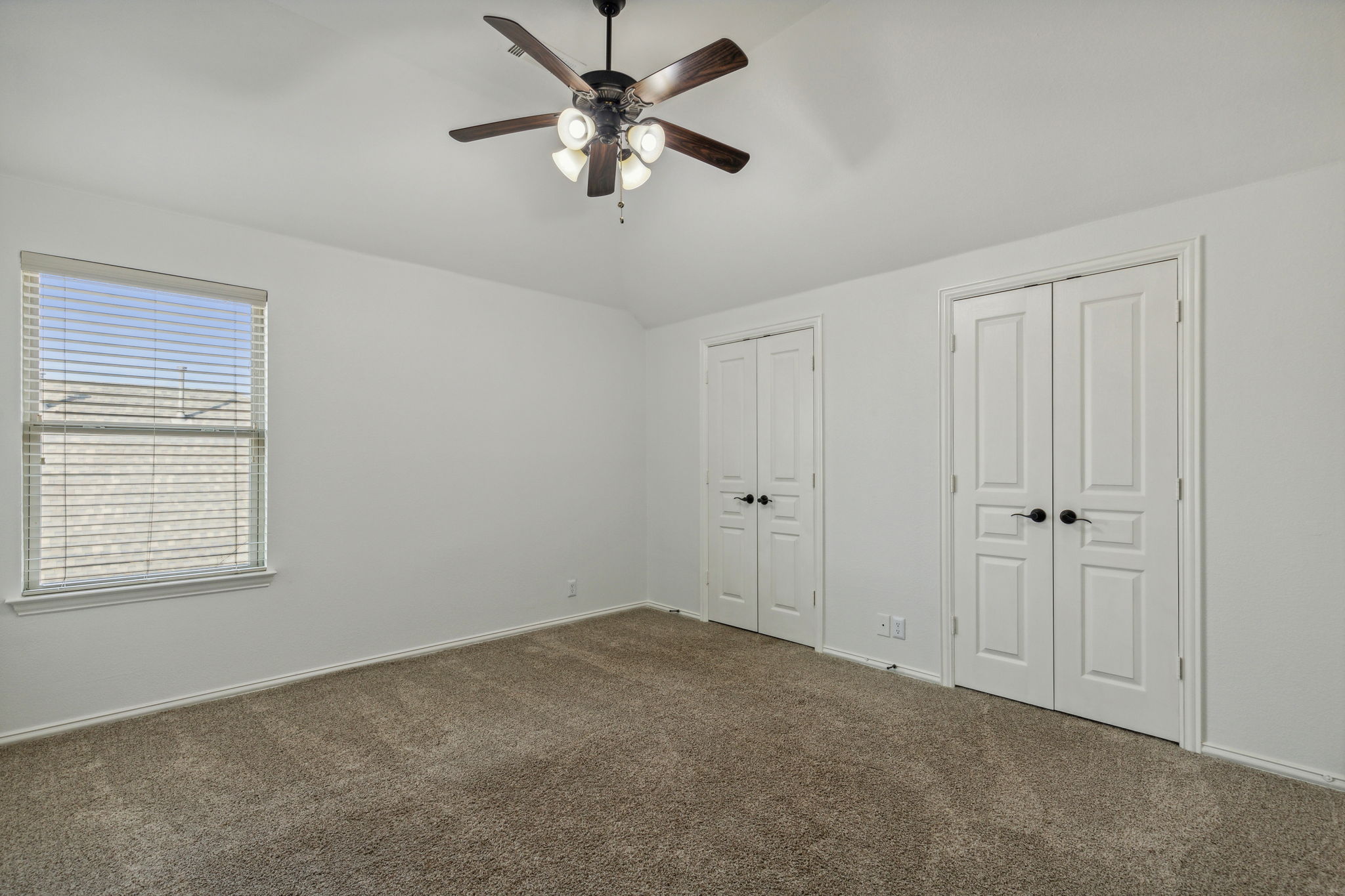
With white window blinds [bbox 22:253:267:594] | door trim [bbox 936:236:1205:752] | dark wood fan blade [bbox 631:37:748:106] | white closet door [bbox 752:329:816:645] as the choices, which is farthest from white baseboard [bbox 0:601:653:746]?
door trim [bbox 936:236:1205:752]

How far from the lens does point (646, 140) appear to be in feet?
7.75

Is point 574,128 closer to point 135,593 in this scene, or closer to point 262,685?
point 135,593

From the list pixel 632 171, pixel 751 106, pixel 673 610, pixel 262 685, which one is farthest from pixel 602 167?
pixel 673 610

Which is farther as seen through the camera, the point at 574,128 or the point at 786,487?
the point at 786,487

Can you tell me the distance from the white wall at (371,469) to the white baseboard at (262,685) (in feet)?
0.11

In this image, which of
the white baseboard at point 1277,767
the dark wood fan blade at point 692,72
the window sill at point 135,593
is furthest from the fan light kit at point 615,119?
the white baseboard at point 1277,767

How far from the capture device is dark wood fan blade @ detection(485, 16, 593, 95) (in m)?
1.89

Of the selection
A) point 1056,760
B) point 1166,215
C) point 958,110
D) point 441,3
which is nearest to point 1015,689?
point 1056,760

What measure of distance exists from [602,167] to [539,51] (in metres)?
0.62

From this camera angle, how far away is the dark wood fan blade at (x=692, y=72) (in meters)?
1.99

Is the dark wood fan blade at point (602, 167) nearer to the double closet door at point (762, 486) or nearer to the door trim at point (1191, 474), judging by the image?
the double closet door at point (762, 486)

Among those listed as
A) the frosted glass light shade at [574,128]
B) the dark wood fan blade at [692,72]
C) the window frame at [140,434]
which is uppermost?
the dark wood fan blade at [692,72]

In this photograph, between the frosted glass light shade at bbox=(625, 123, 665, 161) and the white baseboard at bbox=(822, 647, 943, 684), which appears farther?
the white baseboard at bbox=(822, 647, 943, 684)

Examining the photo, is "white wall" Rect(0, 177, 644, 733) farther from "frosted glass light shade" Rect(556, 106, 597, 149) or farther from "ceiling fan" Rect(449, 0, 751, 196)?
"frosted glass light shade" Rect(556, 106, 597, 149)
